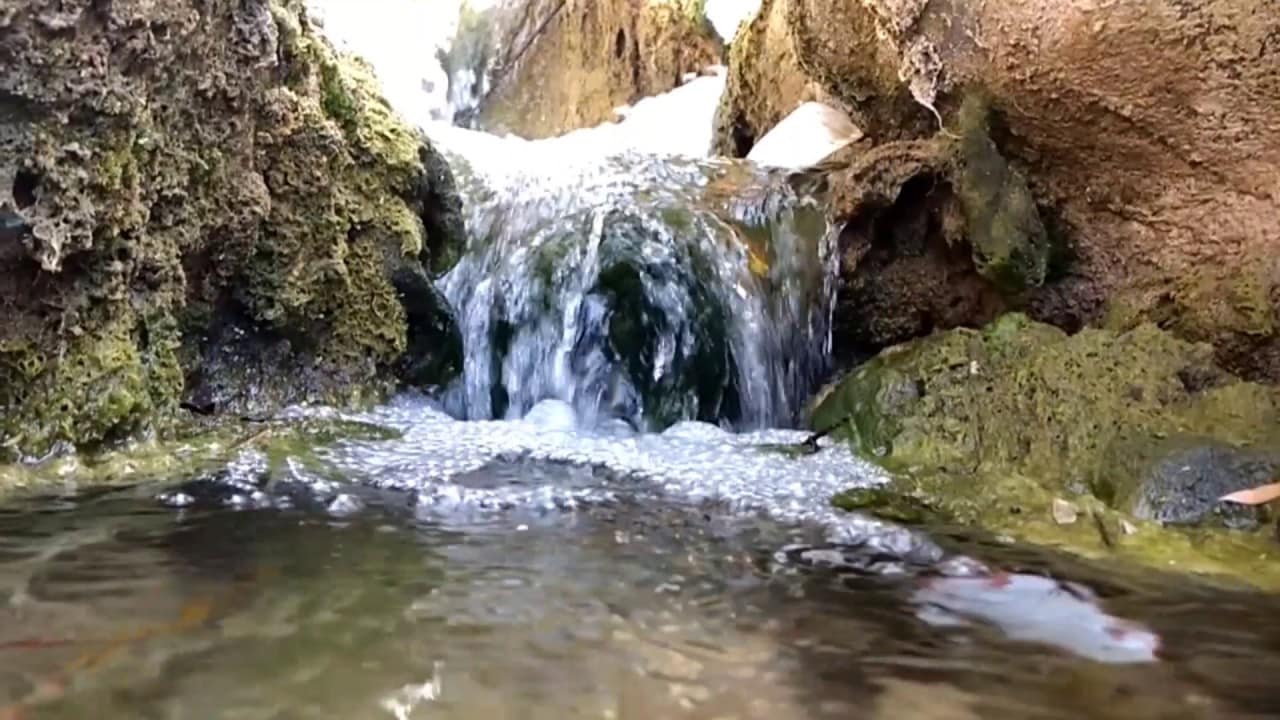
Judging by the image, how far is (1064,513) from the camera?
146 inches

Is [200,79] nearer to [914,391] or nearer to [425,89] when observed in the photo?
[914,391]

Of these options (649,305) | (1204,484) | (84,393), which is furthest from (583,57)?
(1204,484)

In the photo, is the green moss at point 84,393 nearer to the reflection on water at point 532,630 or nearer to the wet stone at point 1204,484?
the reflection on water at point 532,630

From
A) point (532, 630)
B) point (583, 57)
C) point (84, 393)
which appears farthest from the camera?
point (583, 57)

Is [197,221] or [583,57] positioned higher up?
[583,57]

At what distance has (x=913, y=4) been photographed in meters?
5.34

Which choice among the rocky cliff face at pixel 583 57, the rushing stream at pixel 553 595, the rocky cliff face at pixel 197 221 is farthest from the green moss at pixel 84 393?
the rocky cliff face at pixel 583 57

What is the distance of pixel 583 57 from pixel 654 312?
9.35 metres

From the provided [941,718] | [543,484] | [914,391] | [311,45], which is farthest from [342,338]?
[941,718]

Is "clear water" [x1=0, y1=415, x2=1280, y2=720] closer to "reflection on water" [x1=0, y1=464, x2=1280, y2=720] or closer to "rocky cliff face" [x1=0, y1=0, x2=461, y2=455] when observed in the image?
"reflection on water" [x1=0, y1=464, x2=1280, y2=720]

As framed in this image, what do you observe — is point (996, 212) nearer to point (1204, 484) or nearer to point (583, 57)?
point (1204, 484)

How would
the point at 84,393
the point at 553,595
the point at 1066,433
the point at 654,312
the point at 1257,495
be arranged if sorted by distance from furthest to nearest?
the point at 654,312
the point at 1066,433
the point at 84,393
the point at 1257,495
the point at 553,595

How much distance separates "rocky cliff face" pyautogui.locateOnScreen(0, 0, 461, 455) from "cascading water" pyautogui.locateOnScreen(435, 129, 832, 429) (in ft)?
1.26

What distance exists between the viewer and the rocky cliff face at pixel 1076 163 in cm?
450
